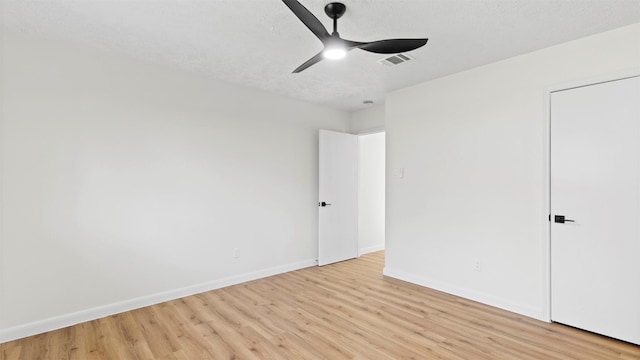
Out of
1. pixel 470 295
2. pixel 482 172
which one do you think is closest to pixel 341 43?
pixel 482 172

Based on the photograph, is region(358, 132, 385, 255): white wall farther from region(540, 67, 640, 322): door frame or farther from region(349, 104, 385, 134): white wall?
region(540, 67, 640, 322): door frame

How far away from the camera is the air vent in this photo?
304 cm

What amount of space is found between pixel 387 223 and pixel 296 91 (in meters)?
2.19

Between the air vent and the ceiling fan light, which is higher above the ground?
the air vent

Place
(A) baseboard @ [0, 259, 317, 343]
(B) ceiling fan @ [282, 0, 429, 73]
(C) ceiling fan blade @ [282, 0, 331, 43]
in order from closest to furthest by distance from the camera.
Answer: (C) ceiling fan blade @ [282, 0, 331, 43], (B) ceiling fan @ [282, 0, 429, 73], (A) baseboard @ [0, 259, 317, 343]

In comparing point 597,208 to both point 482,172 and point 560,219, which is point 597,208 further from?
point 482,172

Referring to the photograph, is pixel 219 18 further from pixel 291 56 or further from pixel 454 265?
pixel 454 265

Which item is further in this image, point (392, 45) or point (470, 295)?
point (470, 295)

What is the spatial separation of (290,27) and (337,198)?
294 centimetres

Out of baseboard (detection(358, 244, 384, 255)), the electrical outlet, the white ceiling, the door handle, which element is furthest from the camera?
baseboard (detection(358, 244, 384, 255))

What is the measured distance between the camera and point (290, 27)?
249 centimetres

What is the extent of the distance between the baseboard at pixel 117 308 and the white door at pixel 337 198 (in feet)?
3.03

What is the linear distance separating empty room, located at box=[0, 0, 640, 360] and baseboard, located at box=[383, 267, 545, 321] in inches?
0.6

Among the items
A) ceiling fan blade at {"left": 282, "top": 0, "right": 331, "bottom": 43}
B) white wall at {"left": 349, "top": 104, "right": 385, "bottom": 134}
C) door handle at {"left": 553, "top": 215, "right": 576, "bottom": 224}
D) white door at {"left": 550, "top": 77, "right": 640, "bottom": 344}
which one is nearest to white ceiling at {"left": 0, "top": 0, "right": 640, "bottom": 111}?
ceiling fan blade at {"left": 282, "top": 0, "right": 331, "bottom": 43}
